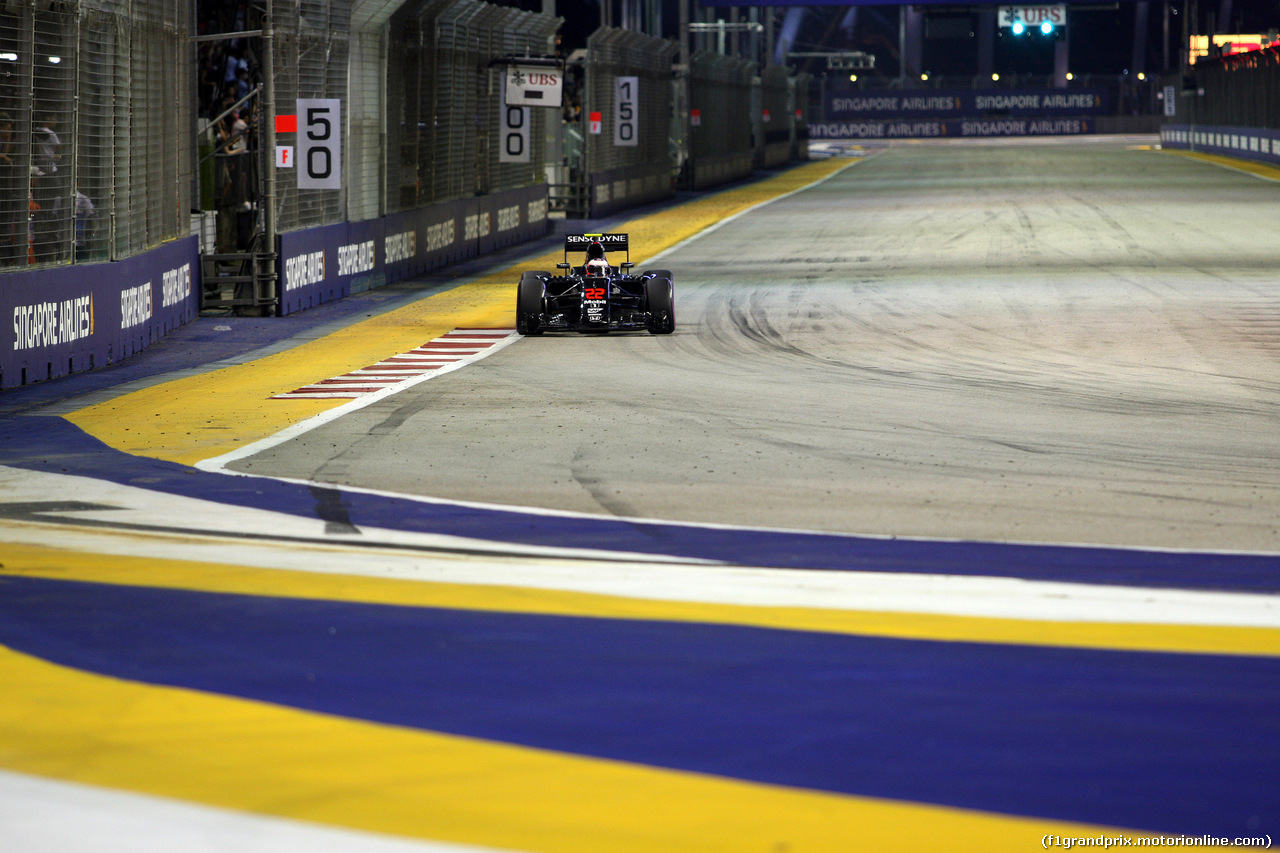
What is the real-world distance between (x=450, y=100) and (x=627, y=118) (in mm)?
12647

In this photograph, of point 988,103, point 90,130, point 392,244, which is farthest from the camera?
point 988,103

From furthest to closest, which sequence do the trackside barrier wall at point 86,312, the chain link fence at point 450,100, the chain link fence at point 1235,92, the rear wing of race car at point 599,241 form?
the chain link fence at point 1235,92 < the chain link fence at point 450,100 < the rear wing of race car at point 599,241 < the trackside barrier wall at point 86,312

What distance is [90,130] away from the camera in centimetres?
1536

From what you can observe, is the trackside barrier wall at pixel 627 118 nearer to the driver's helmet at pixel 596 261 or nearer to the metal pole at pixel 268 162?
the metal pole at pixel 268 162

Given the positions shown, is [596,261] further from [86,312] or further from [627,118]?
[627,118]

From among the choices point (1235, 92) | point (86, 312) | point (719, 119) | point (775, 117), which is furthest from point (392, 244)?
point (1235, 92)

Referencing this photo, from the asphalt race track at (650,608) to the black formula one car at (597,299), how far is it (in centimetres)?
222

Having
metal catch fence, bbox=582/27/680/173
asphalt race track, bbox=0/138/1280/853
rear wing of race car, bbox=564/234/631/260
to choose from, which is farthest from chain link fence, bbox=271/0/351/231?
metal catch fence, bbox=582/27/680/173

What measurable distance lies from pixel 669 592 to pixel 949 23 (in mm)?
104014

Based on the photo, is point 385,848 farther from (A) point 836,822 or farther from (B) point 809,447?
(B) point 809,447

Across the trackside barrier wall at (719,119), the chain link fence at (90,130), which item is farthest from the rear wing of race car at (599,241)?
the trackside barrier wall at (719,119)

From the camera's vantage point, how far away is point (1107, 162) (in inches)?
2413

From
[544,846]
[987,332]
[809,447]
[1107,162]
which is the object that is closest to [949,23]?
[1107,162]

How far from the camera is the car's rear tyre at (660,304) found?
17.0 metres
